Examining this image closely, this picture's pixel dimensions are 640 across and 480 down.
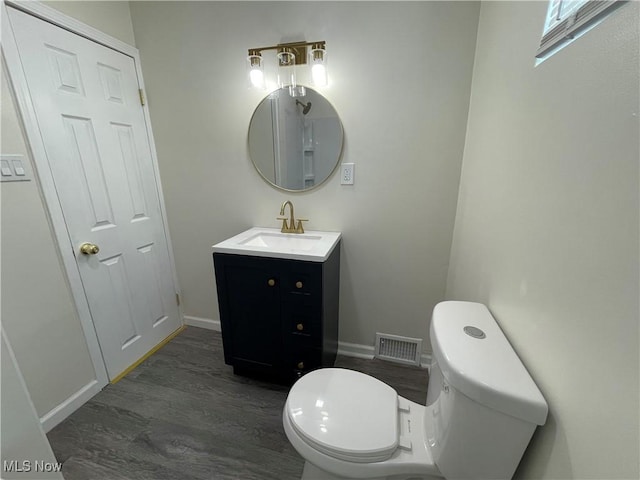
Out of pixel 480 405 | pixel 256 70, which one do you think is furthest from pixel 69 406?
pixel 256 70

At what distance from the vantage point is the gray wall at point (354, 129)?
→ 1353 millimetres

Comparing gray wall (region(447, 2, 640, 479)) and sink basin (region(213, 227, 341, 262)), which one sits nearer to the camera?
gray wall (region(447, 2, 640, 479))

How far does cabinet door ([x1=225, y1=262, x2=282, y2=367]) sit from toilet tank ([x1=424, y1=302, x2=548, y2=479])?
0.87m

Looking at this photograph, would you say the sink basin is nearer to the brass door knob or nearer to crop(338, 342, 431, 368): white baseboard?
the brass door knob

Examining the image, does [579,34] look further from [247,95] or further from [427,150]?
[247,95]

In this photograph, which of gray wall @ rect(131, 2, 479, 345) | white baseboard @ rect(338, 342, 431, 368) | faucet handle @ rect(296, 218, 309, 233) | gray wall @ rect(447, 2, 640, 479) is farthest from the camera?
white baseboard @ rect(338, 342, 431, 368)

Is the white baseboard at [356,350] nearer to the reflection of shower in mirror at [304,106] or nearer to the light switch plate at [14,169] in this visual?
the reflection of shower in mirror at [304,106]

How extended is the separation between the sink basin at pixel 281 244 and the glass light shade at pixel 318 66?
0.89 metres

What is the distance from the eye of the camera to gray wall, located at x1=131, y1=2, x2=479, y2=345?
4.44 feet

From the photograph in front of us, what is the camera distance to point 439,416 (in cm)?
77

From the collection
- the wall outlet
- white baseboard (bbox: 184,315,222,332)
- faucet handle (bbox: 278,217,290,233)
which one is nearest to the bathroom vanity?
faucet handle (bbox: 278,217,290,233)

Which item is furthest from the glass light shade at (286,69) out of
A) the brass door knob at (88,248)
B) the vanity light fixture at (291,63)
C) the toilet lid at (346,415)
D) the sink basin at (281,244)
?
the toilet lid at (346,415)

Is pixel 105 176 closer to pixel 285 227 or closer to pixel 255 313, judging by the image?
pixel 285 227

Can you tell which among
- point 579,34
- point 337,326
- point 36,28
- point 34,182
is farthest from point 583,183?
point 36,28
